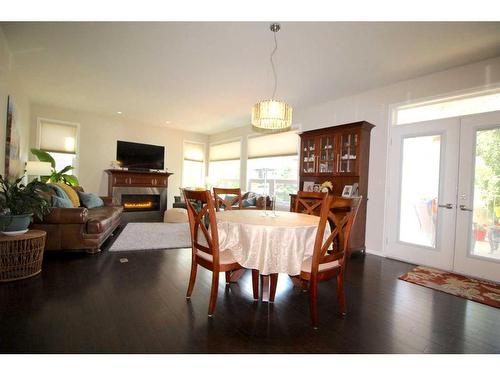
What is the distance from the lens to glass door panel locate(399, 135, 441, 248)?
347cm

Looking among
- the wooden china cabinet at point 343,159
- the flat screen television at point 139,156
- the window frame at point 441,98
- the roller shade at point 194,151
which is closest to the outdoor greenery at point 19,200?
the wooden china cabinet at point 343,159

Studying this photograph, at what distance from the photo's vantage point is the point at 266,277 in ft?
7.59

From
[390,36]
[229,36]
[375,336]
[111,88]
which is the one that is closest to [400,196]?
[390,36]

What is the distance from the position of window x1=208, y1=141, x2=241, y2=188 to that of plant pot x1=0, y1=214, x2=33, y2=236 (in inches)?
206

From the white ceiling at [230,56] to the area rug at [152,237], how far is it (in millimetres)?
2634

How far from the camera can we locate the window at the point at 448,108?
10.1ft

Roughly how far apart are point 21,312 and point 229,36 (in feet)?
10.1

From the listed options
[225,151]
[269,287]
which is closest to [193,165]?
[225,151]

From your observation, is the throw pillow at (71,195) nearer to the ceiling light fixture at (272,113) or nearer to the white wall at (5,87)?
the white wall at (5,87)

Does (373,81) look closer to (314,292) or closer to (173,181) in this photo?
(314,292)

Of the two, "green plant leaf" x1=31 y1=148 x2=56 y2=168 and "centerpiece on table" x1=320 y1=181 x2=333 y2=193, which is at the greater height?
"green plant leaf" x1=31 y1=148 x2=56 y2=168

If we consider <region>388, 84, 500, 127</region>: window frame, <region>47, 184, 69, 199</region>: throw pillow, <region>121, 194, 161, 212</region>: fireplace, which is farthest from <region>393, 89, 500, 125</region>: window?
<region>121, 194, 161, 212</region>: fireplace

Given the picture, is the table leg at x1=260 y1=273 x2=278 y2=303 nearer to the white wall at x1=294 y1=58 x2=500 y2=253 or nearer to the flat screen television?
the white wall at x1=294 y1=58 x2=500 y2=253

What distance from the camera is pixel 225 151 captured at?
7883 mm
